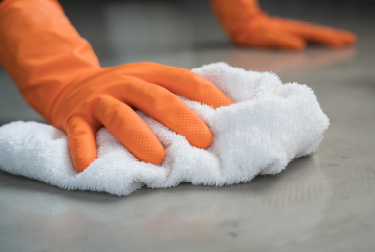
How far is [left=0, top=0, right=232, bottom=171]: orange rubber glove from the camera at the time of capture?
0.87 m

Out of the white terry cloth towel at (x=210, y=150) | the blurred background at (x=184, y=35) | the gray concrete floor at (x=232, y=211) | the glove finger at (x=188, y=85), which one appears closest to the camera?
the gray concrete floor at (x=232, y=211)

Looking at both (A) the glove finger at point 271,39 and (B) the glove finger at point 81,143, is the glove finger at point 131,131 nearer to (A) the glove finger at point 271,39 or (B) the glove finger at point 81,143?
(B) the glove finger at point 81,143

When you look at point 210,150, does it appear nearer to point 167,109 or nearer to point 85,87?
point 167,109

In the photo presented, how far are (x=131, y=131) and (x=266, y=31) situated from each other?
1.57 meters

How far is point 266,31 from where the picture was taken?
7.36ft

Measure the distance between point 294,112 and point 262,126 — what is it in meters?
0.08

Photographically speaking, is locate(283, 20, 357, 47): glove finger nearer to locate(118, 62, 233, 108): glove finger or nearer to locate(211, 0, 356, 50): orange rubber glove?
locate(211, 0, 356, 50): orange rubber glove

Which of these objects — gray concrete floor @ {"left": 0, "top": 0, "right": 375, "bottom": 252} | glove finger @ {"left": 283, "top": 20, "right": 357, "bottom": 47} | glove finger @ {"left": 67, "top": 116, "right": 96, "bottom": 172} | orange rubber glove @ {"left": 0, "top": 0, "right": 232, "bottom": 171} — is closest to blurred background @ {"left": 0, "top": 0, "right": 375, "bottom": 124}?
glove finger @ {"left": 283, "top": 20, "right": 357, "bottom": 47}

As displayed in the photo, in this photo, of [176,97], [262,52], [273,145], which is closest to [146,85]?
[176,97]

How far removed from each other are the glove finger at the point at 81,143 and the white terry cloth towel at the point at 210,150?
21 mm

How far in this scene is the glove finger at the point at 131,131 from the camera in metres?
0.84

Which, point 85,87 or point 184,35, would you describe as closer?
point 85,87

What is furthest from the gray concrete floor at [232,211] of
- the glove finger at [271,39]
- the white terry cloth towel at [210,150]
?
the glove finger at [271,39]

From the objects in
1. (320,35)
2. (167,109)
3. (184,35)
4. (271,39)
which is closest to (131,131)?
(167,109)
